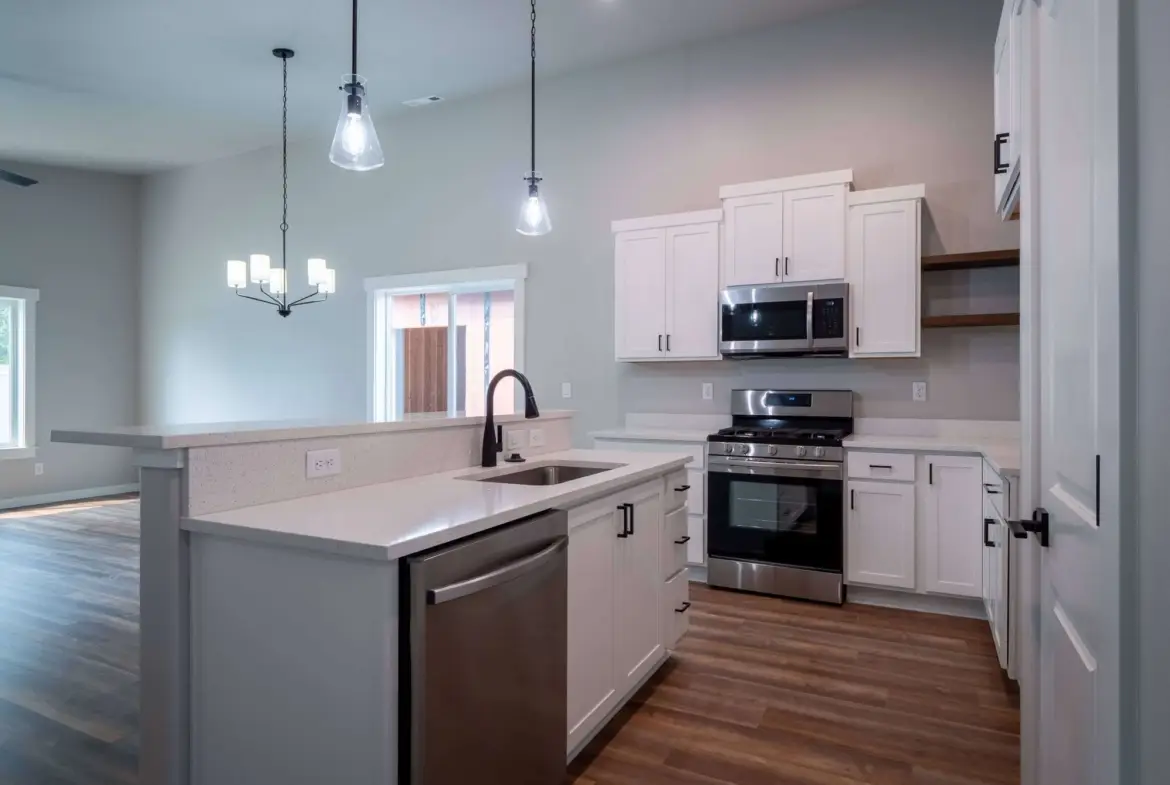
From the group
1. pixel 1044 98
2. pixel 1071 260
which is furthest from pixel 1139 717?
pixel 1044 98

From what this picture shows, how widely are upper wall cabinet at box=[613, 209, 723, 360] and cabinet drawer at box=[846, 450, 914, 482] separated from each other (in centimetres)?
106

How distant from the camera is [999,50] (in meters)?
2.82

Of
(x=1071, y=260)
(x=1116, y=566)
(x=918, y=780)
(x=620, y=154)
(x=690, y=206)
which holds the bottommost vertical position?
(x=918, y=780)

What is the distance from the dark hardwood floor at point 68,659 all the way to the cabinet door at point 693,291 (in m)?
3.30

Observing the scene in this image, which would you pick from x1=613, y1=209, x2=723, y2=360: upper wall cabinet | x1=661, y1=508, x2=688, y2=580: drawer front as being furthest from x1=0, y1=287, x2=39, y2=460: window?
x1=661, y1=508, x2=688, y2=580: drawer front

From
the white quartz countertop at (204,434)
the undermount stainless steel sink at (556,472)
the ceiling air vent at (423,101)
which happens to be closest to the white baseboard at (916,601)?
the undermount stainless steel sink at (556,472)

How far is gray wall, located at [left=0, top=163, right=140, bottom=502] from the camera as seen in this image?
6.83m

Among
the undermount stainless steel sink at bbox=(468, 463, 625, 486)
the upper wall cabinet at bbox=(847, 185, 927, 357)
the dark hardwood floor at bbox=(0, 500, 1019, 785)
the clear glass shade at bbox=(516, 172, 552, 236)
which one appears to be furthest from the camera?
the upper wall cabinet at bbox=(847, 185, 927, 357)

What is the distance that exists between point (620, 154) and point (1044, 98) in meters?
3.71

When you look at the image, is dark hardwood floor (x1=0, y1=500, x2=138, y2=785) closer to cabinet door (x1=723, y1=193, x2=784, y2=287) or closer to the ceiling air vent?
cabinet door (x1=723, y1=193, x2=784, y2=287)

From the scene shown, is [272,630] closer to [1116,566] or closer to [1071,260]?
[1116,566]

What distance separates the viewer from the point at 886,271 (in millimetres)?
3783

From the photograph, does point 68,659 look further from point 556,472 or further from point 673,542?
point 673,542

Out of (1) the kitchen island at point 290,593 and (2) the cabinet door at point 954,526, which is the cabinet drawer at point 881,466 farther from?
(1) the kitchen island at point 290,593
